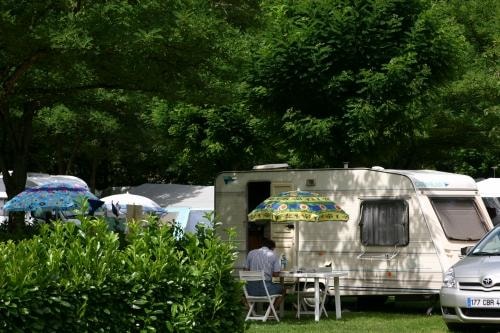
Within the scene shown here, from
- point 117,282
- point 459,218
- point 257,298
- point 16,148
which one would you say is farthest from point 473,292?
point 16,148

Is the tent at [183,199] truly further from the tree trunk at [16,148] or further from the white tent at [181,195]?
the tree trunk at [16,148]

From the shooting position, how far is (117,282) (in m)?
8.01

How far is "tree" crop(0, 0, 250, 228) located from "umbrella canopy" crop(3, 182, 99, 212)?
14.4 ft

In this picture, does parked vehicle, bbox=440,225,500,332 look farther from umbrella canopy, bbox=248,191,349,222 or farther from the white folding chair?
the white folding chair

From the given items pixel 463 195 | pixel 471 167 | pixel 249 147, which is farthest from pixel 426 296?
pixel 471 167

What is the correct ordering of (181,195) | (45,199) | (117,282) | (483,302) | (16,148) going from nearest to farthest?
1. (117,282)
2. (483,302)
3. (16,148)
4. (45,199)
5. (181,195)

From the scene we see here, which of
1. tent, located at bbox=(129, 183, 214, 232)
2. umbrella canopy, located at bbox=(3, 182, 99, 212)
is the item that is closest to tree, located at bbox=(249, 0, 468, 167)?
umbrella canopy, located at bbox=(3, 182, 99, 212)

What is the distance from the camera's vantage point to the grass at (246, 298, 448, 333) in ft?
46.4

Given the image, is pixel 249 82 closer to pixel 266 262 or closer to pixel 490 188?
pixel 266 262

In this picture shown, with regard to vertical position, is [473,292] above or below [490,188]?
below

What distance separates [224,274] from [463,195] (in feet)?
29.2

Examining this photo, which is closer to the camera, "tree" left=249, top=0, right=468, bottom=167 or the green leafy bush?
the green leafy bush

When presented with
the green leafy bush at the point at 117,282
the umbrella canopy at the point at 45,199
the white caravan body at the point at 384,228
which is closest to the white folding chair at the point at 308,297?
the white caravan body at the point at 384,228

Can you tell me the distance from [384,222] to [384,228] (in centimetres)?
11
